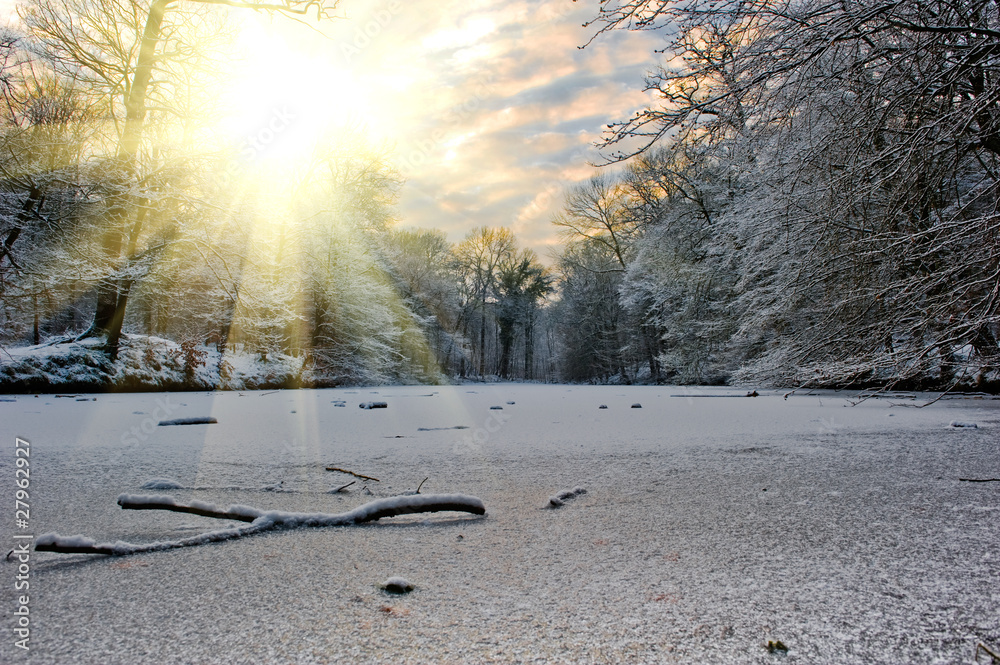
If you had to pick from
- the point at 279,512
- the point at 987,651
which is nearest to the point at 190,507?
the point at 279,512

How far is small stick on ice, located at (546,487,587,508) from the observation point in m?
1.77

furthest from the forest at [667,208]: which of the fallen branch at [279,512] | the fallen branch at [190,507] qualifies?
the fallen branch at [190,507]

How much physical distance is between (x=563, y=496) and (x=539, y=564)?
664mm

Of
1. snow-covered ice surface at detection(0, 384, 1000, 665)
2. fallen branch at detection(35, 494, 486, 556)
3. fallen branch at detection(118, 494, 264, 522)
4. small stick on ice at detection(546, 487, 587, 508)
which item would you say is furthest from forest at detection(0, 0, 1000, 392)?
fallen branch at detection(118, 494, 264, 522)

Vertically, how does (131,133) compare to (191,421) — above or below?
above

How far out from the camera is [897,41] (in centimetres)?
296

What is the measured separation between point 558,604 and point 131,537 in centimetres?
123

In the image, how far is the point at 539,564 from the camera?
122 cm

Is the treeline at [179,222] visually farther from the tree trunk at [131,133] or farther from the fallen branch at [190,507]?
the fallen branch at [190,507]

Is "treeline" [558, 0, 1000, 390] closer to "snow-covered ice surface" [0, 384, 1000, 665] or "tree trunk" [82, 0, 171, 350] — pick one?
"snow-covered ice surface" [0, 384, 1000, 665]

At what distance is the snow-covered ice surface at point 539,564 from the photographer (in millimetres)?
854

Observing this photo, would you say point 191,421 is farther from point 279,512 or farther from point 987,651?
point 987,651

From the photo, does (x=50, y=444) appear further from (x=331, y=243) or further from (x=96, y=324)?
(x=331, y=243)

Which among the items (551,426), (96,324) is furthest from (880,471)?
(96,324)
